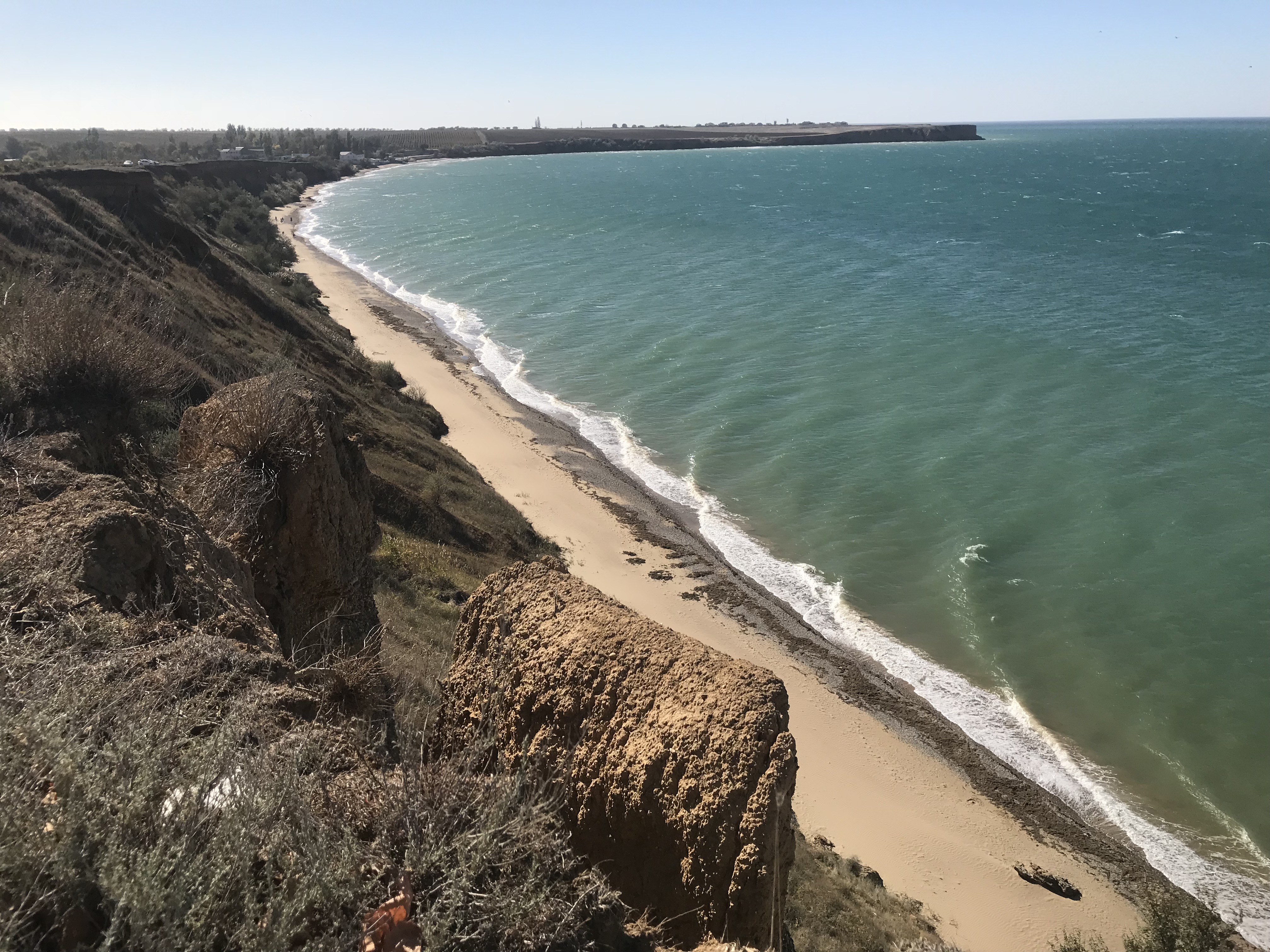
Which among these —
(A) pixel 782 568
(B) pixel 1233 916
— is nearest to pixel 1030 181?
(A) pixel 782 568

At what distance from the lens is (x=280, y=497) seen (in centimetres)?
948

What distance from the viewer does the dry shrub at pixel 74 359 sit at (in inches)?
334

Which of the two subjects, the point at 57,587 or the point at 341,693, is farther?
the point at 341,693

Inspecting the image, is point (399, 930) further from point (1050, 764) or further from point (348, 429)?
point (348, 429)

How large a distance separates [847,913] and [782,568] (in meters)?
12.4

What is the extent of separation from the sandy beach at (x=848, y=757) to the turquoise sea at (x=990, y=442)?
1.36m

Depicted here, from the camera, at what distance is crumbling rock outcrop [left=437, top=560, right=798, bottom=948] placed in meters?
5.11

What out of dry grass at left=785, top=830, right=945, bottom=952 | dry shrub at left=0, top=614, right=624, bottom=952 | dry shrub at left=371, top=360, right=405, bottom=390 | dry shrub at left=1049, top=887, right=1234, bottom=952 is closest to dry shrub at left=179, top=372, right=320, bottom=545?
dry shrub at left=0, top=614, right=624, bottom=952

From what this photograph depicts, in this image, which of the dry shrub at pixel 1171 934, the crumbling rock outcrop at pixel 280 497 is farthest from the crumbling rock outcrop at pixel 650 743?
the dry shrub at pixel 1171 934

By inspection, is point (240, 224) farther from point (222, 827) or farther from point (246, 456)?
point (222, 827)

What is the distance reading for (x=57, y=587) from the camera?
5730 mm

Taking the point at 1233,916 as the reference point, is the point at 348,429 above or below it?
above

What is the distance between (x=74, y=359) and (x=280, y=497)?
2343 mm

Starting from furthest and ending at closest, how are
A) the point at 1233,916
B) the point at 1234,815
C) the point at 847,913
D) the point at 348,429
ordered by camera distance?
the point at 348,429, the point at 1234,815, the point at 1233,916, the point at 847,913
